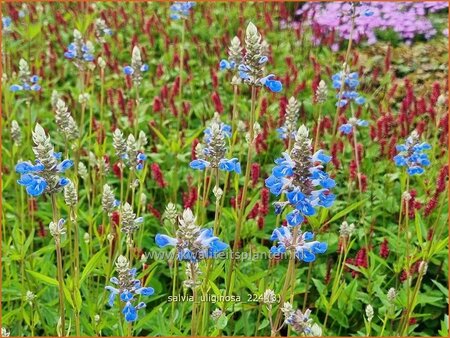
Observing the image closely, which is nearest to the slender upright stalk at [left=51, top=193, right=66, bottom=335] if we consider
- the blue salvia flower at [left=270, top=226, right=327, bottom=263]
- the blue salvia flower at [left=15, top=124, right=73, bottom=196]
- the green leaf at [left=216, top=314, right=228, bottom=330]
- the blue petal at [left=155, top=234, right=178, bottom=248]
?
the blue salvia flower at [left=15, top=124, right=73, bottom=196]

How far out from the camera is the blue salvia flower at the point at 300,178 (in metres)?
2.63

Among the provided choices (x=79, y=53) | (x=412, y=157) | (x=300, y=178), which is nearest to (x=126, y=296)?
(x=300, y=178)

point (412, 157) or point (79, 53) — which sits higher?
point (79, 53)

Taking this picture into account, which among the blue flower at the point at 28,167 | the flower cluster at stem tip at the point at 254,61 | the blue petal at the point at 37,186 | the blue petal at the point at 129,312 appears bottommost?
the blue petal at the point at 129,312

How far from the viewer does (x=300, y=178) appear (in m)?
2.68

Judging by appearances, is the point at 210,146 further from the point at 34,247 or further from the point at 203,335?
the point at 34,247

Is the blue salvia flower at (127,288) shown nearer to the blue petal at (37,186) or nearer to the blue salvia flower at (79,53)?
the blue petal at (37,186)

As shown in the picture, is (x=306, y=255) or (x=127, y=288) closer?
(x=306, y=255)

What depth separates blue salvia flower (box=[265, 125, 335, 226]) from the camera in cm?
263

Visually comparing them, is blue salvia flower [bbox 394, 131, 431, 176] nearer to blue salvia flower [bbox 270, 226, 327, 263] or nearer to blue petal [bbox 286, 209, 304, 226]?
blue salvia flower [bbox 270, 226, 327, 263]

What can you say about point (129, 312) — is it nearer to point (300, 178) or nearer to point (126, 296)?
point (126, 296)

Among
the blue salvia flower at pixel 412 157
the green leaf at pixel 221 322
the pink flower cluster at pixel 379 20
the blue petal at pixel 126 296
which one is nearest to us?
the blue petal at pixel 126 296

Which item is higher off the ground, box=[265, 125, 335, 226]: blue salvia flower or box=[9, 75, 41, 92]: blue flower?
box=[265, 125, 335, 226]: blue salvia flower

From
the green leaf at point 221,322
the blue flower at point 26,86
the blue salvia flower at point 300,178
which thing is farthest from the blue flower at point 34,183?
the blue flower at point 26,86
